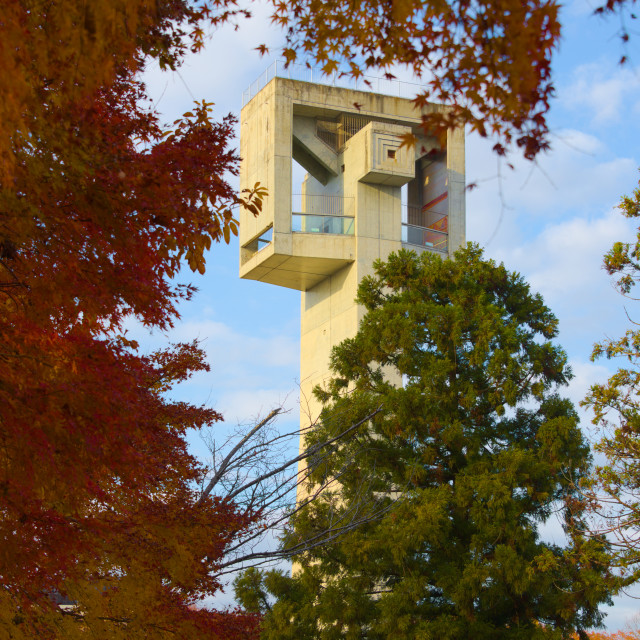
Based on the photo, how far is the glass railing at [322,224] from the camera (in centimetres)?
2855

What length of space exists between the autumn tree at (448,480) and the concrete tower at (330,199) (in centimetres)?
934

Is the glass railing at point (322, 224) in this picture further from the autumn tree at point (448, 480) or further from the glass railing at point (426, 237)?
the autumn tree at point (448, 480)

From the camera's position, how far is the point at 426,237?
30.1 meters

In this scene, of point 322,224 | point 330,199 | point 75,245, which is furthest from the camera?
point 330,199

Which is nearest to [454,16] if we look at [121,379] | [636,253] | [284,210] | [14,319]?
[121,379]

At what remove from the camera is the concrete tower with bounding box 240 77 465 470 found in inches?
1115

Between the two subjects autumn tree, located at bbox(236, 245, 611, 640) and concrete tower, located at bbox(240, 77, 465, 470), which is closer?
autumn tree, located at bbox(236, 245, 611, 640)

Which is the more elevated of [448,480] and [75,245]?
[448,480]

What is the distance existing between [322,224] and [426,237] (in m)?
3.60

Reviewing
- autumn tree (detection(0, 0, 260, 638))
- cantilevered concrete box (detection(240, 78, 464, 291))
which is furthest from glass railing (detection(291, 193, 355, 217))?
autumn tree (detection(0, 0, 260, 638))

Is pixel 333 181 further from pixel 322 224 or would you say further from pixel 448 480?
pixel 448 480

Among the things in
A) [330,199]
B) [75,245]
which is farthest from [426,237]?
[75,245]

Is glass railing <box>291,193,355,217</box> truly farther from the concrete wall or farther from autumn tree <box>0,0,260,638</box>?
autumn tree <box>0,0,260,638</box>

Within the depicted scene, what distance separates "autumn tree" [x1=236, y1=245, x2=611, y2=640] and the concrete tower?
30.7ft
